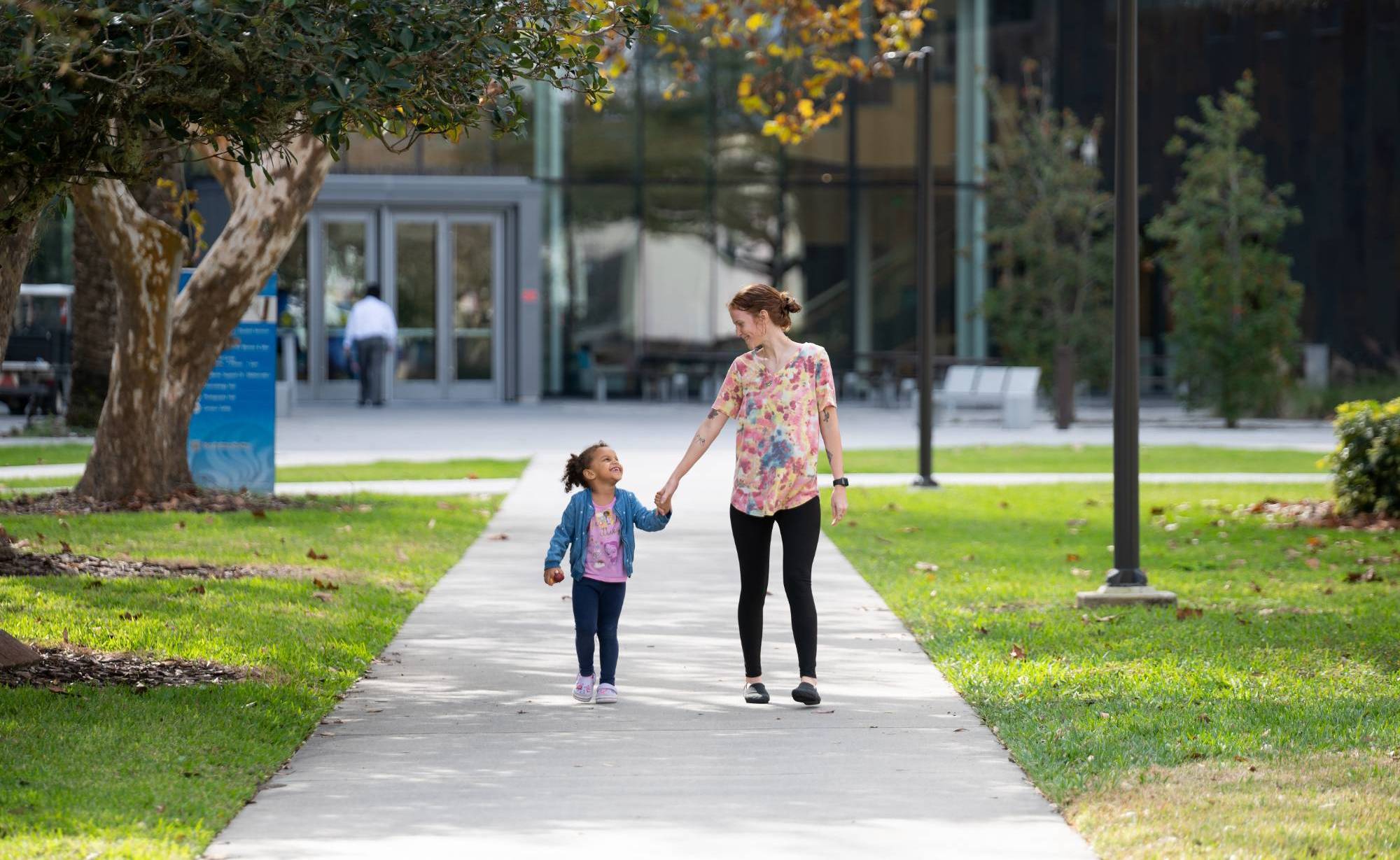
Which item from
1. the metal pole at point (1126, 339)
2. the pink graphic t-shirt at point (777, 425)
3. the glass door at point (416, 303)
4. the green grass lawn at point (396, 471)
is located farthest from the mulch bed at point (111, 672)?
the glass door at point (416, 303)

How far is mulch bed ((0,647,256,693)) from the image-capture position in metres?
7.47

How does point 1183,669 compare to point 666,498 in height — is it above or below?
below

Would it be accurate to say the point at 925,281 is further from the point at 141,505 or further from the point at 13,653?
the point at 13,653

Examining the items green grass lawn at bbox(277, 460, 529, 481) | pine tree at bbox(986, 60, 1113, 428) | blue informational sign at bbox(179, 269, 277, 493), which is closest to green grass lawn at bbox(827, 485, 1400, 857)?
blue informational sign at bbox(179, 269, 277, 493)

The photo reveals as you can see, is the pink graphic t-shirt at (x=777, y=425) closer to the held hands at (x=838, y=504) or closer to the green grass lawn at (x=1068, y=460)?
the held hands at (x=838, y=504)

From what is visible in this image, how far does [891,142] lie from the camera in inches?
1438

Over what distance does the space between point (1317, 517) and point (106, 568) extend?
916 cm

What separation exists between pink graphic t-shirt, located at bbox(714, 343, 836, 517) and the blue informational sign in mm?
9019

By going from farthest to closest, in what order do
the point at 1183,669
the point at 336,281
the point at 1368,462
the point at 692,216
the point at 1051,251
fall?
the point at 692,216 → the point at 336,281 → the point at 1051,251 → the point at 1368,462 → the point at 1183,669

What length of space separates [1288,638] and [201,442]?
968cm

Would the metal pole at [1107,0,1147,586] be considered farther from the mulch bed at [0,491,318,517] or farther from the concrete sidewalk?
the mulch bed at [0,491,318,517]

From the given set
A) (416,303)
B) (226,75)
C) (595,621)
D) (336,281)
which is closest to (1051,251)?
(416,303)

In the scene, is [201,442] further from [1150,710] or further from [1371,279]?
[1371,279]

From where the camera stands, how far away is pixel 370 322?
3139 cm
